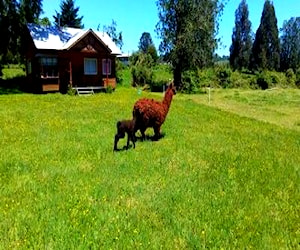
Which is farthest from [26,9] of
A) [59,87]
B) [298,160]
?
[298,160]

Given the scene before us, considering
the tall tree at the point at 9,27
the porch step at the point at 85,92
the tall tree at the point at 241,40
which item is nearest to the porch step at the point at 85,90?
the porch step at the point at 85,92

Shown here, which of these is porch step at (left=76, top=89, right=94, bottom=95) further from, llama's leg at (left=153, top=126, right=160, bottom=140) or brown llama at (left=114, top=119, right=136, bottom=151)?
brown llama at (left=114, top=119, right=136, bottom=151)

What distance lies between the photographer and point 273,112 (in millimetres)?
23422

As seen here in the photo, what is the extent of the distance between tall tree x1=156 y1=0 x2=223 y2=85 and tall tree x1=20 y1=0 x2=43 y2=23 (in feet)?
42.5

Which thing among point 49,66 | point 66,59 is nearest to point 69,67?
point 66,59

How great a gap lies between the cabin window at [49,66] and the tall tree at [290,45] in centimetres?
5873

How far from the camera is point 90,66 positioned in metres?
31.8

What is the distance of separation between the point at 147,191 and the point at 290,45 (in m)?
81.9

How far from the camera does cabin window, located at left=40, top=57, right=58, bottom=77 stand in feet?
97.2

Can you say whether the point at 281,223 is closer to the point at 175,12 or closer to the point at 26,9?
the point at 26,9

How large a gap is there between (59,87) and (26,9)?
274 inches

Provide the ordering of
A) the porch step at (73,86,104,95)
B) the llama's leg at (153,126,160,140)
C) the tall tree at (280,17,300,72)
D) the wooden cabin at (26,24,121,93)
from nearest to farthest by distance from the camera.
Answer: the llama's leg at (153,126,160,140)
the wooden cabin at (26,24,121,93)
the porch step at (73,86,104,95)
the tall tree at (280,17,300,72)

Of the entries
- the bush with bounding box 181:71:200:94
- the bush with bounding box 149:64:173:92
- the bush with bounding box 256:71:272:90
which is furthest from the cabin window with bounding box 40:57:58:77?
the bush with bounding box 256:71:272:90

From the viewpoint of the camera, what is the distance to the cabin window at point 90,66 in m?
31.5
